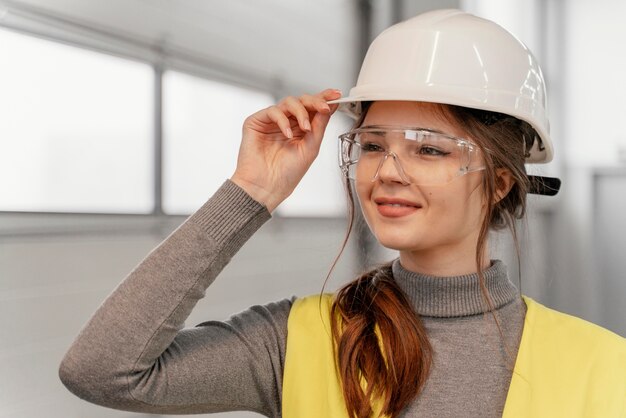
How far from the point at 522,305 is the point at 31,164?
832mm

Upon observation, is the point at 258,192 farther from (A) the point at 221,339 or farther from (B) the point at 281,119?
(A) the point at 221,339

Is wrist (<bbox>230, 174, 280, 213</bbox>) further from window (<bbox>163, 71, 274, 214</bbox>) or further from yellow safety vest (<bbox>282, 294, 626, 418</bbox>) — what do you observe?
A: window (<bbox>163, 71, 274, 214</bbox>)

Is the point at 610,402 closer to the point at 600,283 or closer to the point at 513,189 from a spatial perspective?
the point at 513,189

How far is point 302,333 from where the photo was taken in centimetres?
134

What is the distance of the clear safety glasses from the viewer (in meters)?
1.26

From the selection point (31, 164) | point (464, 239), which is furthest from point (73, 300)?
point (464, 239)

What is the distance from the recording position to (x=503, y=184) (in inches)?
55.7

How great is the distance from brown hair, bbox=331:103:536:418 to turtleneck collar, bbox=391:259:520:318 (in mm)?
15

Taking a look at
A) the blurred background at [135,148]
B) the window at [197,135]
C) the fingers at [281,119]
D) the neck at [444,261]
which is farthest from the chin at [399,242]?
the window at [197,135]

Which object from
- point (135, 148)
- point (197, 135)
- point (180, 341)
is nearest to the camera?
point (180, 341)

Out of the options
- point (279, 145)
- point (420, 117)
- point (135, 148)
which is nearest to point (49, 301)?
point (135, 148)

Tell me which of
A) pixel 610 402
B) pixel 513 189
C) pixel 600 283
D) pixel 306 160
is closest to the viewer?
pixel 610 402

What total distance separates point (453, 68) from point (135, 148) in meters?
0.57

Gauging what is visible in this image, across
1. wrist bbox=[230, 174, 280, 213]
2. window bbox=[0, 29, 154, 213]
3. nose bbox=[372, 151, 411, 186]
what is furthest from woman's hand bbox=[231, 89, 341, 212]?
window bbox=[0, 29, 154, 213]
